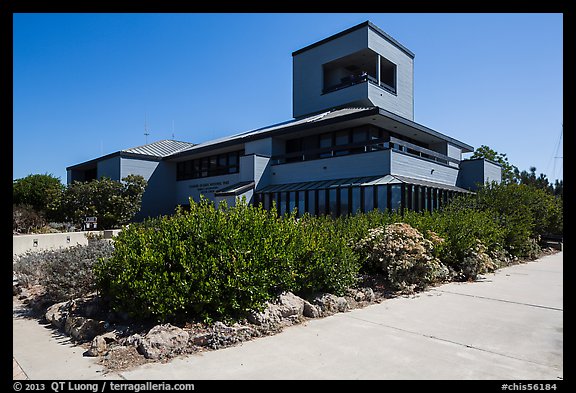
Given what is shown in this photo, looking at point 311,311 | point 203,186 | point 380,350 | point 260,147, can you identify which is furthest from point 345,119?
point 380,350

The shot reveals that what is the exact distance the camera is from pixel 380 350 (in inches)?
194

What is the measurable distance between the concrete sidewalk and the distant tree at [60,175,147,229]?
2014 cm

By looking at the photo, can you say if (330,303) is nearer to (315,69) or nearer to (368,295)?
(368,295)

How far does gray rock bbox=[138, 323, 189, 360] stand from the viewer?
4699mm

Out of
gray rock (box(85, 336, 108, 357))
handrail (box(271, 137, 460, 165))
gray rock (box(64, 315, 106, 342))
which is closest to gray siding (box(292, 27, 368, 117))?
handrail (box(271, 137, 460, 165))

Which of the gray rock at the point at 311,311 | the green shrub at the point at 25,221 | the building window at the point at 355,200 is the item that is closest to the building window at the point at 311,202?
the building window at the point at 355,200

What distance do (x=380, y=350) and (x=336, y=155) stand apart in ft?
60.7

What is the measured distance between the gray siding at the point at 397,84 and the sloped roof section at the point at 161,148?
63.2 ft

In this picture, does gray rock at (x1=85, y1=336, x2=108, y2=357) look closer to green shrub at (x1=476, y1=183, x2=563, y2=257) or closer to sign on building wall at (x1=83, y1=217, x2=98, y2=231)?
green shrub at (x1=476, y1=183, x2=563, y2=257)

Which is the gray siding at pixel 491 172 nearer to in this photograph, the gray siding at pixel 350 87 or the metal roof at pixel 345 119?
the metal roof at pixel 345 119
